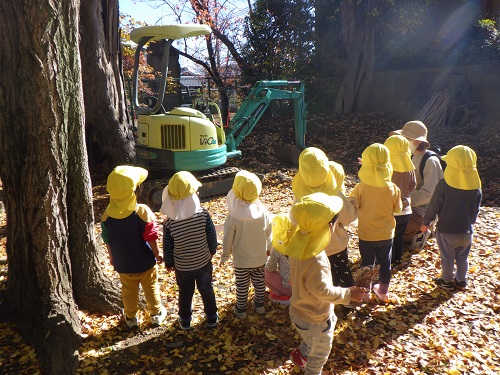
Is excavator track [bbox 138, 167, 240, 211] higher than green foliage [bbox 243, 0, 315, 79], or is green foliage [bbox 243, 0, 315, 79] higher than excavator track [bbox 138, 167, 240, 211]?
green foliage [bbox 243, 0, 315, 79]

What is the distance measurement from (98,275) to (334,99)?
15.1 meters

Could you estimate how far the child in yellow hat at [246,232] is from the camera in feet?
11.1

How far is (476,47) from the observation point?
48.7ft

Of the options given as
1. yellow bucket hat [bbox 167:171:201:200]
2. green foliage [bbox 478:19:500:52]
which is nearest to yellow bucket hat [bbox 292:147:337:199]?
yellow bucket hat [bbox 167:171:201:200]

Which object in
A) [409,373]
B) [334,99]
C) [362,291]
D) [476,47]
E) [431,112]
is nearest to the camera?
[362,291]

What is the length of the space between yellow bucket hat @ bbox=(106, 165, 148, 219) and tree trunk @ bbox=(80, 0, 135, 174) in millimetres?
5679

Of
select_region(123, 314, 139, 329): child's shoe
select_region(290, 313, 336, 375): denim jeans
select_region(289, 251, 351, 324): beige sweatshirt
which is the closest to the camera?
select_region(289, 251, 351, 324): beige sweatshirt

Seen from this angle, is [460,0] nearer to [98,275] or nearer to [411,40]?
[411,40]

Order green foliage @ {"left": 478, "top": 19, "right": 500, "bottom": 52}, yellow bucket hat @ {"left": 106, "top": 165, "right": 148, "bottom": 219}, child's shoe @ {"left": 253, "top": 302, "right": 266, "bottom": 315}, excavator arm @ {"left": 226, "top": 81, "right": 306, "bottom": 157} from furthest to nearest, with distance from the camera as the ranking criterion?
green foliage @ {"left": 478, "top": 19, "right": 500, "bottom": 52}
excavator arm @ {"left": 226, "top": 81, "right": 306, "bottom": 157}
child's shoe @ {"left": 253, "top": 302, "right": 266, "bottom": 315}
yellow bucket hat @ {"left": 106, "top": 165, "right": 148, "bottom": 219}

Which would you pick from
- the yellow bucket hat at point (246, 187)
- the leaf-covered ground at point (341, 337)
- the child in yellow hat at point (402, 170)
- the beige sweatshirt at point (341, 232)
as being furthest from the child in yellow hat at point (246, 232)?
the child in yellow hat at point (402, 170)

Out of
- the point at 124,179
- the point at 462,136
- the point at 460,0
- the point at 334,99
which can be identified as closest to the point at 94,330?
the point at 124,179

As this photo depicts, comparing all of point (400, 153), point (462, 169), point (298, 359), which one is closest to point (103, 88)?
point (400, 153)

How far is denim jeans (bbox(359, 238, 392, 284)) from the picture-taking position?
396 centimetres

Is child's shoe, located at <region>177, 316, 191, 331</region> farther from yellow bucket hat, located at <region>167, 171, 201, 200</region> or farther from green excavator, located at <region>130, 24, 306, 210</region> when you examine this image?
green excavator, located at <region>130, 24, 306, 210</region>
